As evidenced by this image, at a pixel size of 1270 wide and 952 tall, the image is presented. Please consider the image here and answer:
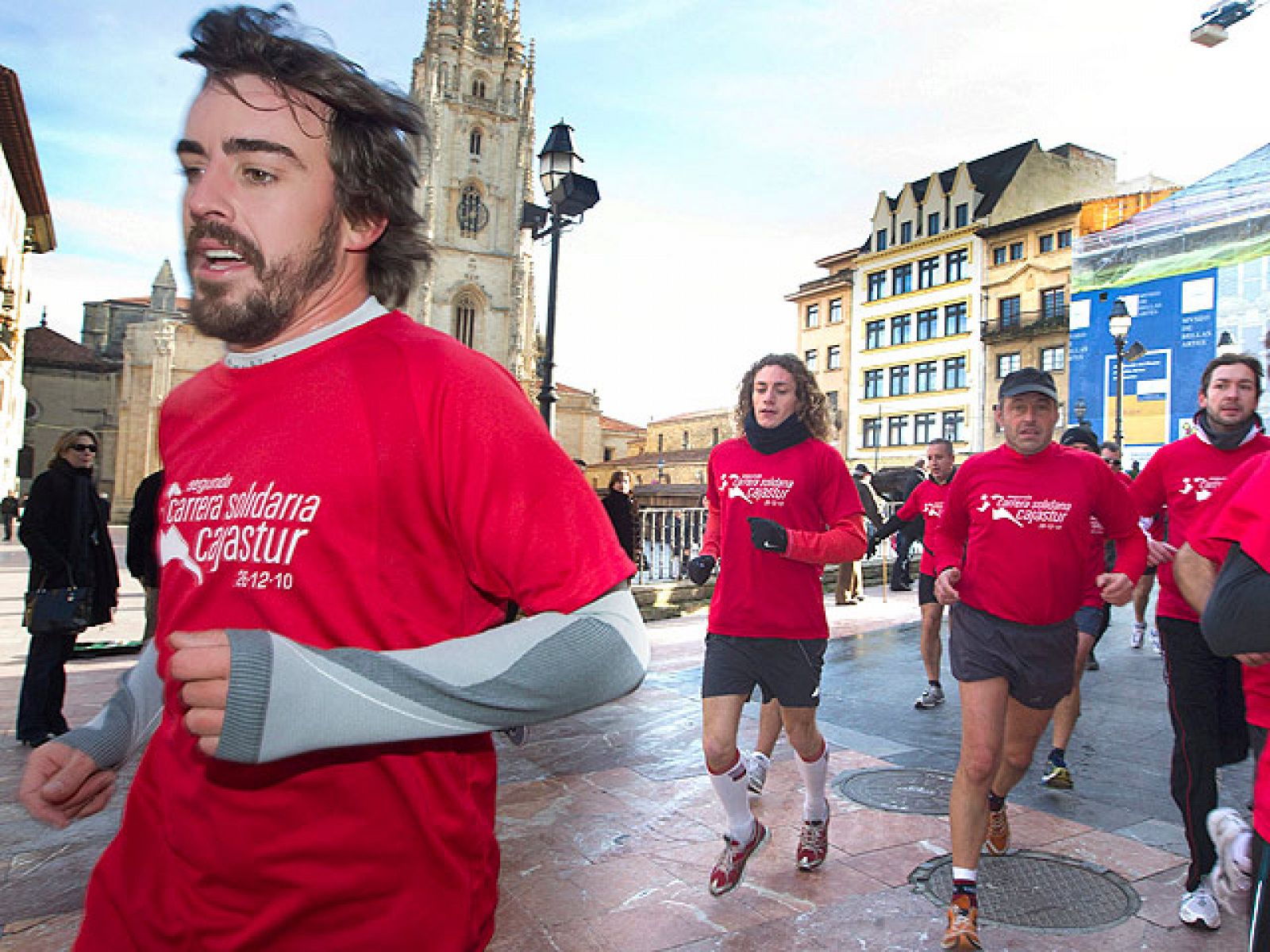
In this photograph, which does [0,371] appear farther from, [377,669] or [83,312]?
[83,312]

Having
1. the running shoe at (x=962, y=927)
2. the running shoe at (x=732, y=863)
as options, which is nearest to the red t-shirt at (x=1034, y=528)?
the running shoe at (x=962, y=927)

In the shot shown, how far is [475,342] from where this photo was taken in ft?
226

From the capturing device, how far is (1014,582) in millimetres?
3932

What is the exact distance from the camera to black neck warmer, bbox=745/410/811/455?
464cm

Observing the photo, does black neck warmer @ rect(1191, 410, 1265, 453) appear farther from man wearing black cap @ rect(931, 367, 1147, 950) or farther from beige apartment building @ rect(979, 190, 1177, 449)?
beige apartment building @ rect(979, 190, 1177, 449)

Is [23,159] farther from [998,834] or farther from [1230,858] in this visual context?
[1230,858]

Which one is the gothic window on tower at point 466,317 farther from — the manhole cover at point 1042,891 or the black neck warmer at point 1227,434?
the manhole cover at point 1042,891

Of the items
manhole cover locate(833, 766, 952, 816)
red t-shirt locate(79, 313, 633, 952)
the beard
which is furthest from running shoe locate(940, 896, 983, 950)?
the beard

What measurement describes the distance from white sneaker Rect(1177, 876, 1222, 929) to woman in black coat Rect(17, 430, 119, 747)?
681 centimetres

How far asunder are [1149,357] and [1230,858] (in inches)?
1501

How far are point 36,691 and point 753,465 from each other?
17.1 feet

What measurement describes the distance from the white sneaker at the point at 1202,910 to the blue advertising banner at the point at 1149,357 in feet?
110

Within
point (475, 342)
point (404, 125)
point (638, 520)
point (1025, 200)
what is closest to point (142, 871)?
point (404, 125)

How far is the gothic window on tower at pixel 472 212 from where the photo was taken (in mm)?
70375
